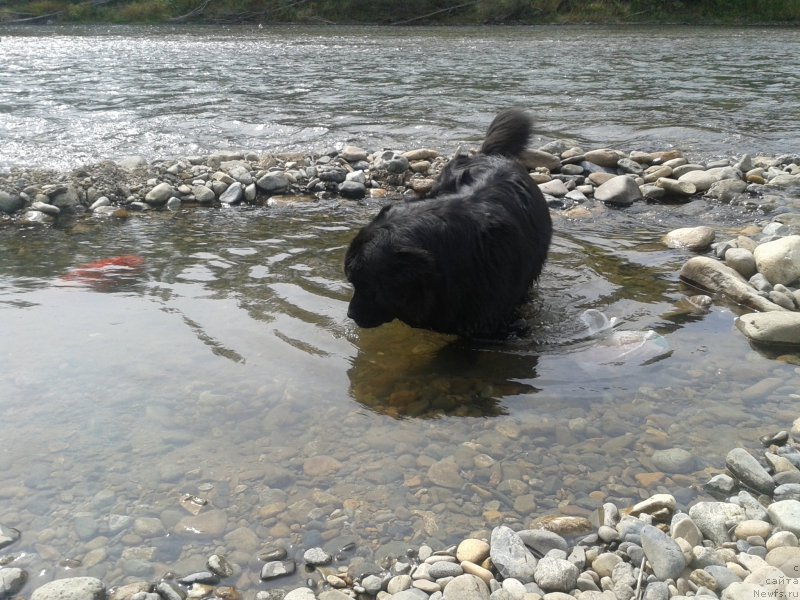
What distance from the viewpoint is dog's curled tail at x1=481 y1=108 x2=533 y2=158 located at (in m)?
5.89

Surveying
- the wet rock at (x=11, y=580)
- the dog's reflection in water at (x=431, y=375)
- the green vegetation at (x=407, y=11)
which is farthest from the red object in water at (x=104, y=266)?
the green vegetation at (x=407, y=11)

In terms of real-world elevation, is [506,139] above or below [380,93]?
above

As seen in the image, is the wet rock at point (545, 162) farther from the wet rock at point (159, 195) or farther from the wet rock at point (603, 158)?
the wet rock at point (159, 195)

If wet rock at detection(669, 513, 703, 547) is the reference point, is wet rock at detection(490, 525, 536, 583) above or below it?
below

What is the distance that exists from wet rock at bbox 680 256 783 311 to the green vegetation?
31771 mm

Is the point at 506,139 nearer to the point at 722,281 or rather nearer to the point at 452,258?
the point at 452,258

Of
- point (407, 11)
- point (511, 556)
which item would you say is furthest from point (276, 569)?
point (407, 11)

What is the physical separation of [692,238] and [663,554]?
4.17 meters

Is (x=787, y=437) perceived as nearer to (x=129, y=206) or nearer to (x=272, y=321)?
(x=272, y=321)

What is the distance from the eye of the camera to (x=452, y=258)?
4551 millimetres

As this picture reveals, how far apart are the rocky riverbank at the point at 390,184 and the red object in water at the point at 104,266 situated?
150 cm

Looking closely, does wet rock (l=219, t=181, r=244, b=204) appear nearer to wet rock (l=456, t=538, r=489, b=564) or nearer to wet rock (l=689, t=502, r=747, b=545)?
wet rock (l=456, t=538, r=489, b=564)

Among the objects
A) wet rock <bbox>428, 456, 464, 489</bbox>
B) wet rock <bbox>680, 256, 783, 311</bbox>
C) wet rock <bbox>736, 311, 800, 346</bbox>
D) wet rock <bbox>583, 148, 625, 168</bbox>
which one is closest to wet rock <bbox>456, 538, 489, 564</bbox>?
wet rock <bbox>428, 456, 464, 489</bbox>

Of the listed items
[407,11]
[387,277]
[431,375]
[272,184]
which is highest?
[407,11]
